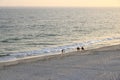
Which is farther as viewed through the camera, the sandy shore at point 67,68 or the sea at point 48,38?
the sea at point 48,38

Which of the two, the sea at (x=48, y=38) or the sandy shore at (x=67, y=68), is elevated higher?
the sandy shore at (x=67, y=68)

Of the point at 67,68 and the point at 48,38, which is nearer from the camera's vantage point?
the point at 67,68

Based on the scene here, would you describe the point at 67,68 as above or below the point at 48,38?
above

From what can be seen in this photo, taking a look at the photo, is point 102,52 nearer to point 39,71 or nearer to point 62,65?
point 62,65

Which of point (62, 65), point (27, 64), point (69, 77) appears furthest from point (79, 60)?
point (69, 77)

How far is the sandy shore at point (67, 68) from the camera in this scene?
1702cm

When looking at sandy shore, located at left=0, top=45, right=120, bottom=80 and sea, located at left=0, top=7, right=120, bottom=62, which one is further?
sea, located at left=0, top=7, right=120, bottom=62

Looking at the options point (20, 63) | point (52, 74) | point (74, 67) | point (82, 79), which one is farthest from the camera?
point (20, 63)

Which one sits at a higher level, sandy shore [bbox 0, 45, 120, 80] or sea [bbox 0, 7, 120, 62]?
sandy shore [bbox 0, 45, 120, 80]

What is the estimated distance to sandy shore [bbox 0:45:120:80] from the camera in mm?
17016

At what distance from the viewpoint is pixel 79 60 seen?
867 inches

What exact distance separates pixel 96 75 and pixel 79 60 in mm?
4852

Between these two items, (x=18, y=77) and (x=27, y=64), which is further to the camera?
(x=27, y=64)

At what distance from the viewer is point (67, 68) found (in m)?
19.3
